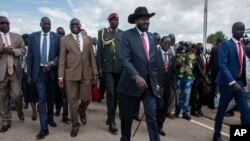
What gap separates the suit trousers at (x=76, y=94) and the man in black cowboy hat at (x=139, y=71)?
1.69 m

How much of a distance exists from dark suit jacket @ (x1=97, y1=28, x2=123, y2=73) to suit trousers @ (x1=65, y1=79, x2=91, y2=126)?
0.50m

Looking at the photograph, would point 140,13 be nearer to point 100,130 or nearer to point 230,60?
point 230,60

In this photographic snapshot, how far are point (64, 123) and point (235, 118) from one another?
172 inches

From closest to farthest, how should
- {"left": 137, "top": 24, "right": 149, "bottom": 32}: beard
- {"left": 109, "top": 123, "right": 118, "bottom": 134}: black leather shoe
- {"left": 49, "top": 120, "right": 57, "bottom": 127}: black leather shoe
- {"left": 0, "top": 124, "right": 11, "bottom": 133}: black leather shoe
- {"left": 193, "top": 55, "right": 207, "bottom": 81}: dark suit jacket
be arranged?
{"left": 137, "top": 24, "right": 149, "bottom": 32}: beard
{"left": 109, "top": 123, "right": 118, "bottom": 134}: black leather shoe
{"left": 0, "top": 124, "right": 11, "bottom": 133}: black leather shoe
{"left": 49, "top": 120, "right": 57, "bottom": 127}: black leather shoe
{"left": 193, "top": 55, "right": 207, "bottom": 81}: dark suit jacket

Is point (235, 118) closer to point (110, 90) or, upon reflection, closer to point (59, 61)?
point (110, 90)

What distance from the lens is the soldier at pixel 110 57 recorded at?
6883 mm

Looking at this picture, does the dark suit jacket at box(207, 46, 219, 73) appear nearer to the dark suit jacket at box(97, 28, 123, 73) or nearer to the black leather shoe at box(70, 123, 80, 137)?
the dark suit jacket at box(97, 28, 123, 73)

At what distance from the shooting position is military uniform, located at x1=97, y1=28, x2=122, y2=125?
6879 mm

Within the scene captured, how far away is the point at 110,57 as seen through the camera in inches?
275

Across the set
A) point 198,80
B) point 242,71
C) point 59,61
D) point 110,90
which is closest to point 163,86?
point 110,90

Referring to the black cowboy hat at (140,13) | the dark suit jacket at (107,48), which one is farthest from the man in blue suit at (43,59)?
the black cowboy hat at (140,13)

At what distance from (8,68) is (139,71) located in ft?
10.5

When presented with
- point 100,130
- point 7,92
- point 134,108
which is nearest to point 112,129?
point 100,130

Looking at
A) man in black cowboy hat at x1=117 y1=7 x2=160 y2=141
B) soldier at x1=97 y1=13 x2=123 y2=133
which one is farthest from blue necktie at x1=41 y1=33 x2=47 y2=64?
man in black cowboy hat at x1=117 y1=7 x2=160 y2=141
